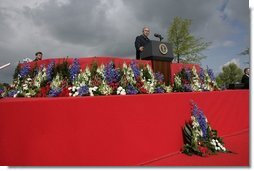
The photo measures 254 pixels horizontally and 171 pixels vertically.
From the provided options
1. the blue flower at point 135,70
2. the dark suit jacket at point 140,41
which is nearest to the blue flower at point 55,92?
the blue flower at point 135,70

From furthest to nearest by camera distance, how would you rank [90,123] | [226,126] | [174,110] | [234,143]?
[226,126]
[234,143]
[174,110]
[90,123]

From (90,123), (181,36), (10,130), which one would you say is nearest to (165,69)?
(90,123)

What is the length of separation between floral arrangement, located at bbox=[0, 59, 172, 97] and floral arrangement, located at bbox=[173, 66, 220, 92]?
39.7 inches

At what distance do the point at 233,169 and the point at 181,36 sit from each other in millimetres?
16101

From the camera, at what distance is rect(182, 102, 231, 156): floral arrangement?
4.79 m

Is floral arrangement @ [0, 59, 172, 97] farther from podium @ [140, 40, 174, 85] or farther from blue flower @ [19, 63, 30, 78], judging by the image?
podium @ [140, 40, 174, 85]

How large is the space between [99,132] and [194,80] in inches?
155

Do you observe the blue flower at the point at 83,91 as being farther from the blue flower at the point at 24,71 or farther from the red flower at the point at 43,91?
the blue flower at the point at 24,71

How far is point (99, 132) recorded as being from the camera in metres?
3.64

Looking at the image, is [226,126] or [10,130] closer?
[10,130]

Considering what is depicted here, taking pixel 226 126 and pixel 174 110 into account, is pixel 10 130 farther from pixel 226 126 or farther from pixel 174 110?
pixel 226 126

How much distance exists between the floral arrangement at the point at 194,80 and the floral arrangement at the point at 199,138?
1.10 meters

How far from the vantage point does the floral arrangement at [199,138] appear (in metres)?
4.79

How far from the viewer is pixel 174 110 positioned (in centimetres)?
483
